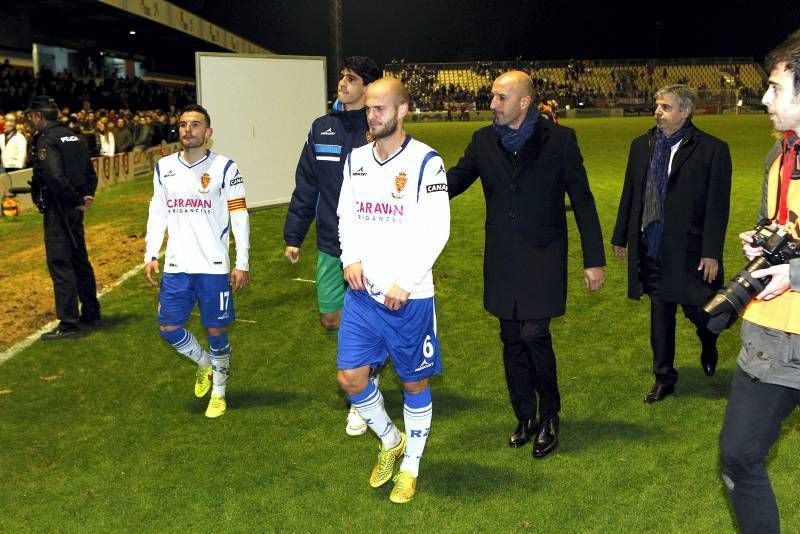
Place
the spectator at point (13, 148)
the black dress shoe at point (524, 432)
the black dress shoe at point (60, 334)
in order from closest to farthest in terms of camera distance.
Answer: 1. the black dress shoe at point (524, 432)
2. the black dress shoe at point (60, 334)
3. the spectator at point (13, 148)

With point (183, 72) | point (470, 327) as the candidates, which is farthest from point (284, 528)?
point (183, 72)

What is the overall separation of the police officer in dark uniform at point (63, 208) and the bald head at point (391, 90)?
4883 mm

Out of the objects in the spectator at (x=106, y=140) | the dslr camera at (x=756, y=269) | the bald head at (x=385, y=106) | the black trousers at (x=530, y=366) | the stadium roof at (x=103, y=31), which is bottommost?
the black trousers at (x=530, y=366)

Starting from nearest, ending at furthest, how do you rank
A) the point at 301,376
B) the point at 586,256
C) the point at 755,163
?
the point at 586,256, the point at 301,376, the point at 755,163

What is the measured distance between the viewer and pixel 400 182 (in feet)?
14.1

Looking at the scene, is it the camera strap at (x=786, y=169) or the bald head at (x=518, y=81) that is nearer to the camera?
the camera strap at (x=786, y=169)

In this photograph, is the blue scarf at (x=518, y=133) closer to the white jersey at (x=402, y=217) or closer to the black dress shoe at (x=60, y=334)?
the white jersey at (x=402, y=217)

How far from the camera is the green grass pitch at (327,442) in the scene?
446 cm

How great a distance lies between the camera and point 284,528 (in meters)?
4.31

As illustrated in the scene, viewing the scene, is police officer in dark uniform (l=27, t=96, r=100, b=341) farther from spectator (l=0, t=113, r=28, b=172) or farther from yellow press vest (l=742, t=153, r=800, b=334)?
Answer: spectator (l=0, t=113, r=28, b=172)

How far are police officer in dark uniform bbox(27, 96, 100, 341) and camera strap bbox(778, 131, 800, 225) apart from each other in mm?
6661

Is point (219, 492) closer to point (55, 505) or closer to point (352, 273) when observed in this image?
point (55, 505)

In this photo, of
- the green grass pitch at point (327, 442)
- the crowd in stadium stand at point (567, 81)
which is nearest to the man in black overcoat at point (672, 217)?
the green grass pitch at point (327, 442)

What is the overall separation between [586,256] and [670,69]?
207ft
